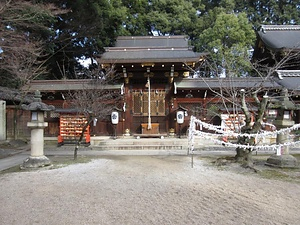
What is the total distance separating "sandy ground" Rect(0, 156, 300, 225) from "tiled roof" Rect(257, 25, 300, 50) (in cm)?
1527

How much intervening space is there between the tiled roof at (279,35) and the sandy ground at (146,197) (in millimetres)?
15271

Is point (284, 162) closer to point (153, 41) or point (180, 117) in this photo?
point (180, 117)

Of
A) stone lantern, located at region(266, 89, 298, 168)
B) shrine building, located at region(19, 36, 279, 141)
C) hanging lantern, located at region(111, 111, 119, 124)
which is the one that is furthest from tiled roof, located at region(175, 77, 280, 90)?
stone lantern, located at region(266, 89, 298, 168)

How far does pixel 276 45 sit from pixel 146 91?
10.4 metres

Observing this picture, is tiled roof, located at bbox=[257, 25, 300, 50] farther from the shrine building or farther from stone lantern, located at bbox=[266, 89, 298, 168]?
stone lantern, located at bbox=[266, 89, 298, 168]

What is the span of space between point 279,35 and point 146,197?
67.0ft

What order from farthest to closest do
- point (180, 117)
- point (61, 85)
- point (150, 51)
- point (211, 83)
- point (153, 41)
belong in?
point (153, 41)
point (150, 51)
point (61, 85)
point (211, 83)
point (180, 117)

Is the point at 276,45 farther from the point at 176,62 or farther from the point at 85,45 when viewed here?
the point at 85,45

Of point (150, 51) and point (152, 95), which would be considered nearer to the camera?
point (152, 95)

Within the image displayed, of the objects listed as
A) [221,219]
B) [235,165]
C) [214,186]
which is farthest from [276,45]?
[221,219]

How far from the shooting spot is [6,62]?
1404 centimetres

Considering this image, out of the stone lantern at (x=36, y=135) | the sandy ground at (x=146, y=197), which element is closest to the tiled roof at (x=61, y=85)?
the stone lantern at (x=36, y=135)

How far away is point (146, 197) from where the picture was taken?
5.33 meters

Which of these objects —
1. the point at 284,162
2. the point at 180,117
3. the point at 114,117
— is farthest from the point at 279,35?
the point at 284,162
